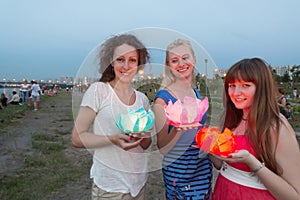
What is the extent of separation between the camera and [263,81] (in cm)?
166

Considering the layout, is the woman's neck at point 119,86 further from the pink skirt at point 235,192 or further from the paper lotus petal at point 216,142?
the pink skirt at point 235,192

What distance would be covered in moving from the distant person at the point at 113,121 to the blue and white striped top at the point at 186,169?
20cm

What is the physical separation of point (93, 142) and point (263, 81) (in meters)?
1.12

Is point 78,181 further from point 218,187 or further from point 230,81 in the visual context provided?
point 230,81

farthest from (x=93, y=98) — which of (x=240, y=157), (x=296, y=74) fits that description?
(x=296, y=74)

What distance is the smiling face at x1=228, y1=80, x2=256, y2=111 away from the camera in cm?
168

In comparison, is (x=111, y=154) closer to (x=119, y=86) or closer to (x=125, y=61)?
(x=119, y=86)

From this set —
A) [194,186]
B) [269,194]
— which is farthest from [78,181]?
[269,194]

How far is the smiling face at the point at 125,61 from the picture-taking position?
1635mm

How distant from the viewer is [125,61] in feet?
5.40

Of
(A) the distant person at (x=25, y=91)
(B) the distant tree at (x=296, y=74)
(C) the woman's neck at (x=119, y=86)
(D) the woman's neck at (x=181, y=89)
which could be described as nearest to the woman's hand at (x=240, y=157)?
(D) the woman's neck at (x=181, y=89)

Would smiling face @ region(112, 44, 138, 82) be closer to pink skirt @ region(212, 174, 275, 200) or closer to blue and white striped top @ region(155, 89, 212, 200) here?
blue and white striped top @ region(155, 89, 212, 200)

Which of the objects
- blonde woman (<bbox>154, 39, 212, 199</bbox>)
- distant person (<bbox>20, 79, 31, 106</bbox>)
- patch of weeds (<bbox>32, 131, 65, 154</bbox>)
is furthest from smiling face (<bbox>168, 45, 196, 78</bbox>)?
distant person (<bbox>20, 79, 31, 106</bbox>)

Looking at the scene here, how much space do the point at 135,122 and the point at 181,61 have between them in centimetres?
50
